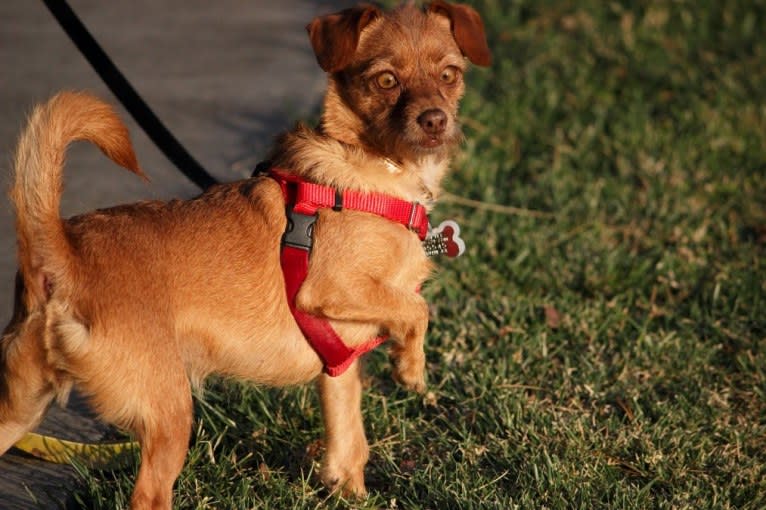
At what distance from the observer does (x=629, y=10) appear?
8.23m

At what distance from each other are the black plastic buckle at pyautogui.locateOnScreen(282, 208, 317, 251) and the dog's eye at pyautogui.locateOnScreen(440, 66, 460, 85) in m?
0.71

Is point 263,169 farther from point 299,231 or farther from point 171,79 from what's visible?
point 171,79

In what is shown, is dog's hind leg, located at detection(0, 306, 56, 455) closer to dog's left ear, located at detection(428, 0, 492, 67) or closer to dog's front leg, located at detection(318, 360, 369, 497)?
dog's front leg, located at detection(318, 360, 369, 497)

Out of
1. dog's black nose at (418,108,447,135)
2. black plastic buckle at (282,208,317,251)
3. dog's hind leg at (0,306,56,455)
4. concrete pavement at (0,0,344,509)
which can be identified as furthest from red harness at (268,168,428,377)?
concrete pavement at (0,0,344,509)

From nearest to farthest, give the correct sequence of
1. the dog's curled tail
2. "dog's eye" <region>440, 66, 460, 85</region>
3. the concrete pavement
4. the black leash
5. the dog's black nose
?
the dog's curled tail, the dog's black nose, "dog's eye" <region>440, 66, 460, 85</region>, the black leash, the concrete pavement

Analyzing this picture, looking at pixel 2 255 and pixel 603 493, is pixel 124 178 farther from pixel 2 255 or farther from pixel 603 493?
pixel 603 493

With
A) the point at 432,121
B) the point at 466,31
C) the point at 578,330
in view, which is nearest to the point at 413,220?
the point at 432,121

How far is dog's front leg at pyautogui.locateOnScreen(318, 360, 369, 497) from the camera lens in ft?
11.0

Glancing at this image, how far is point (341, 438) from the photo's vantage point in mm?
3354

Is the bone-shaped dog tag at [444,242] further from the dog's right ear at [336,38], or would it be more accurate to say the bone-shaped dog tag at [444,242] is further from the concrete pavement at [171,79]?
the concrete pavement at [171,79]

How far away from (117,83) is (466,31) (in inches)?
50.3

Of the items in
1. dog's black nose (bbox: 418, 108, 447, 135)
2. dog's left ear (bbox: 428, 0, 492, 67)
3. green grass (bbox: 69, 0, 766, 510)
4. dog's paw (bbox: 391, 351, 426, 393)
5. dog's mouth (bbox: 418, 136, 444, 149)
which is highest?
dog's left ear (bbox: 428, 0, 492, 67)

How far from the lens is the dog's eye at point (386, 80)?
330cm

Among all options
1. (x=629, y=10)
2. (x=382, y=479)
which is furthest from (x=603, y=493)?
(x=629, y=10)
